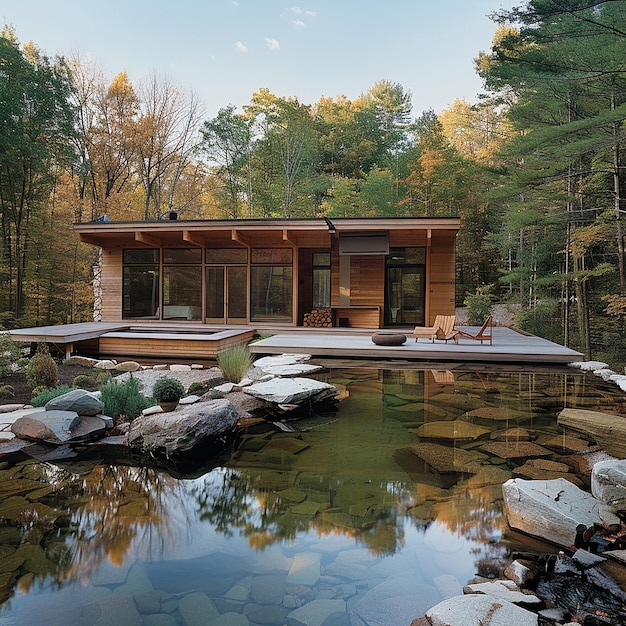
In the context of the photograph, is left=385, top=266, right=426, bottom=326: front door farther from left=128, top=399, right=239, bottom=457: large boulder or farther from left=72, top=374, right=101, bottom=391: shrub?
left=128, top=399, right=239, bottom=457: large boulder

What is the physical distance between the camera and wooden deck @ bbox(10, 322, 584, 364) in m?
7.57

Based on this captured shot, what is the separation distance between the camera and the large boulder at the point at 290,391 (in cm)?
549

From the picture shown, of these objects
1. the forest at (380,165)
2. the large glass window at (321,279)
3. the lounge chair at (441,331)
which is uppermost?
the forest at (380,165)

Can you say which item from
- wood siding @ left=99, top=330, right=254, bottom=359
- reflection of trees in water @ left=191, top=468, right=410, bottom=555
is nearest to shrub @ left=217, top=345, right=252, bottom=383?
wood siding @ left=99, top=330, right=254, bottom=359

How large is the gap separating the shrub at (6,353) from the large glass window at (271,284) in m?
6.04

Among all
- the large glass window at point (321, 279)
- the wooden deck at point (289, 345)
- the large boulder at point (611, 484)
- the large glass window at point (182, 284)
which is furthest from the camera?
the large glass window at point (182, 284)

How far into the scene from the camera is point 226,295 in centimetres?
1230

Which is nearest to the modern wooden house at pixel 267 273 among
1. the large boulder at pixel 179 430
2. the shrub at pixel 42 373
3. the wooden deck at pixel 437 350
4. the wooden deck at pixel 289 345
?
the wooden deck at pixel 289 345

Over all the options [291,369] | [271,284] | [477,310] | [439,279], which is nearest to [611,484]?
[291,369]

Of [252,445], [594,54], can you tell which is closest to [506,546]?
[252,445]

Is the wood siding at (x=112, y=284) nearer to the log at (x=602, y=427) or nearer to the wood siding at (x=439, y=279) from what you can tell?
the wood siding at (x=439, y=279)

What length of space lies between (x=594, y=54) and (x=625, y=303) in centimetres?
557

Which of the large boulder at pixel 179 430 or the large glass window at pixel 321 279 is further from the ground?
the large glass window at pixel 321 279

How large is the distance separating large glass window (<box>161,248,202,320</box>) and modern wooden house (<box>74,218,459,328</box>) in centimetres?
3
